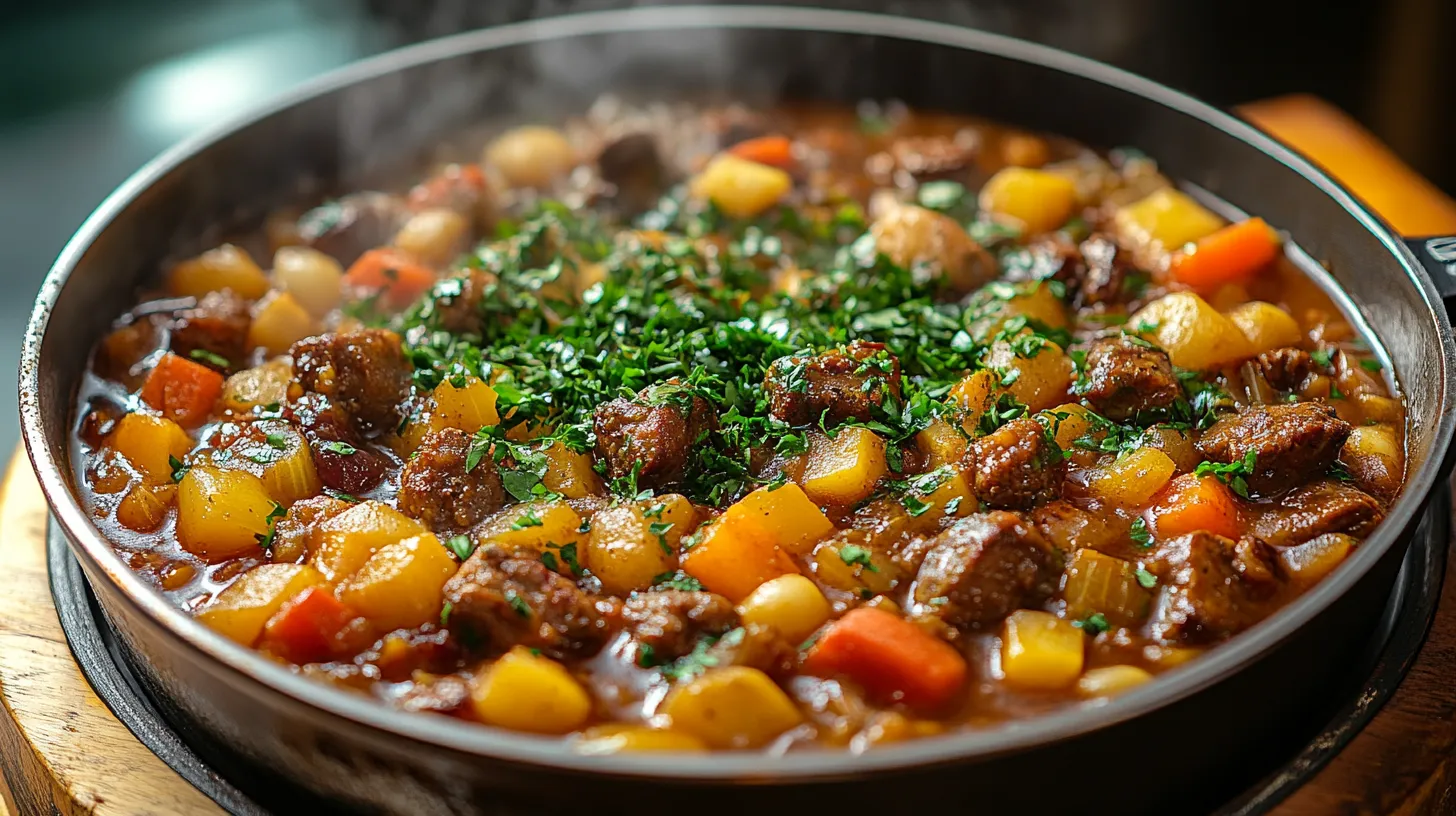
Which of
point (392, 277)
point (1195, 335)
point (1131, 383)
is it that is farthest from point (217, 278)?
point (1195, 335)

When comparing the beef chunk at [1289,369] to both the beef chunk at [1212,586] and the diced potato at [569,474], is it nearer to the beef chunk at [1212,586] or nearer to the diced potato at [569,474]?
the beef chunk at [1212,586]

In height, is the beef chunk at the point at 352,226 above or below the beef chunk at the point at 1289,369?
above

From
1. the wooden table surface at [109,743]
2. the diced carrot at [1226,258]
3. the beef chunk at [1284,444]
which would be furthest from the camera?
the diced carrot at [1226,258]

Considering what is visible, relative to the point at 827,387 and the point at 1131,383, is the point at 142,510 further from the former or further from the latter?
the point at 1131,383

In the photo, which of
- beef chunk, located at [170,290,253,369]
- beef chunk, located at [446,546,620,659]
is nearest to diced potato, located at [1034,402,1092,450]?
beef chunk, located at [446,546,620,659]

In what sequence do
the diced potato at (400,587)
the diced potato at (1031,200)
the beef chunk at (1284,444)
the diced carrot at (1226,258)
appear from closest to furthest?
the diced potato at (400,587) → the beef chunk at (1284,444) → the diced carrot at (1226,258) → the diced potato at (1031,200)

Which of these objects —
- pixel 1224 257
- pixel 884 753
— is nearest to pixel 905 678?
pixel 884 753

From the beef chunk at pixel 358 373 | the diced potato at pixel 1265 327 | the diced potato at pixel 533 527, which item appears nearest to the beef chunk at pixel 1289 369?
the diced potato at pixel 1265 327

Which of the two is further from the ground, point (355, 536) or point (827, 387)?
point (827, 387)
